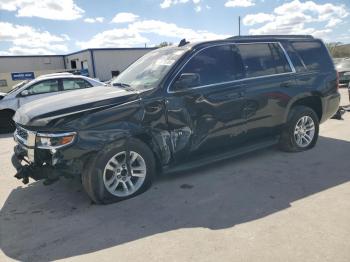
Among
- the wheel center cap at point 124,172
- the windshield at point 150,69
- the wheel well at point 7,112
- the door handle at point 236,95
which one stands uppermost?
the windshield at point 150,69

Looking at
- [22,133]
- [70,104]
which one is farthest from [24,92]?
[70,104]

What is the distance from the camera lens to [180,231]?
11.8 ft

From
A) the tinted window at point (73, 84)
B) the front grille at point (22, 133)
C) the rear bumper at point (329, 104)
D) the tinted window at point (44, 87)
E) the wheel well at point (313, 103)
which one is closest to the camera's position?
the front grille at point (22, 133)

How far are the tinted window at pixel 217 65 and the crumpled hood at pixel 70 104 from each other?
38.5 inches

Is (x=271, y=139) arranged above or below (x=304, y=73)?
below

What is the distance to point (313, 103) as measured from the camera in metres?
6.38

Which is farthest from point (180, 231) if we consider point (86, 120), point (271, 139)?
point (271, 139)

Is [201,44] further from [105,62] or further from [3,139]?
[105,62]

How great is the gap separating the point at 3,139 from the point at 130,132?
6.32 meters

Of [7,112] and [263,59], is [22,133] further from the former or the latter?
[7,112]

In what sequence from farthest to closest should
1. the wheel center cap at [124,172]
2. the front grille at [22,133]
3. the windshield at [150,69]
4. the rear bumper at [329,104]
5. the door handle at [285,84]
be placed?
1. the rear bumper at [329,104]
2. the door handle at [285,84]
3. the windshield at [150,69]
4. the wheel center cap at [124,172]
5. the front grille at [22,133]

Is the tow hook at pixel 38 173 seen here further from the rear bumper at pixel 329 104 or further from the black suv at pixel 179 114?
the rear bumper at pixel 329 104

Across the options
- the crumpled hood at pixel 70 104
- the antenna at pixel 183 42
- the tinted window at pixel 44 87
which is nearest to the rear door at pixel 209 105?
the antenna at pixel 183 42

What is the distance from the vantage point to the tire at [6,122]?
10.1m
